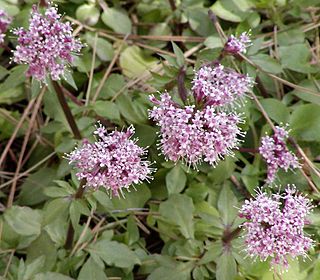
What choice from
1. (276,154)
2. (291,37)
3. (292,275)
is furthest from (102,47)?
(292,275)

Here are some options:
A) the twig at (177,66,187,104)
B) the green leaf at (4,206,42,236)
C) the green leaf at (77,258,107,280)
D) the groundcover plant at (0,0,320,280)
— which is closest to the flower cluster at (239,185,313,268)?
the groundcover plant at (0,0,320,280)

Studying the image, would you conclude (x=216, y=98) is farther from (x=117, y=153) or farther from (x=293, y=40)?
(x=293, y=40)

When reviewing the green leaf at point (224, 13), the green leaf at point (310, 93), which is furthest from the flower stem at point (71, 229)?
the green leaf at point (224, 13)

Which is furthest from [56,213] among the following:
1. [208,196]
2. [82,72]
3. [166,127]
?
[82,72]

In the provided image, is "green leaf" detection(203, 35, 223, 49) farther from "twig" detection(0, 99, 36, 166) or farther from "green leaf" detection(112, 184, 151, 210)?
"twig" detection(0, 99, 36, 166)

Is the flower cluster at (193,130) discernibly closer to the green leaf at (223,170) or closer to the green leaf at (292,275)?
the green leaf at (223,170)

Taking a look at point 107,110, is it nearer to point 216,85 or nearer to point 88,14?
point 216,85
